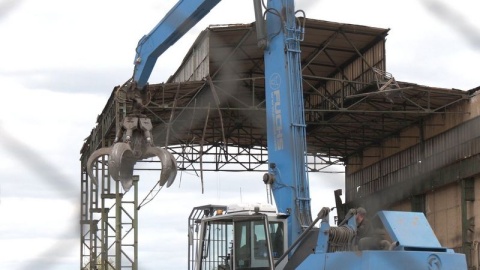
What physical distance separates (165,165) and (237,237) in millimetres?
3095

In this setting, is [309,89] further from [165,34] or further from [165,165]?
→ [165,165]

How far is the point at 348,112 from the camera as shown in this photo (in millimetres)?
34562

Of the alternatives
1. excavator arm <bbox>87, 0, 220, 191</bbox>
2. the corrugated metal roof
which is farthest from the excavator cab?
the corrugated metal roof

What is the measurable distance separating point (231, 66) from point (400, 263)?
22.2m

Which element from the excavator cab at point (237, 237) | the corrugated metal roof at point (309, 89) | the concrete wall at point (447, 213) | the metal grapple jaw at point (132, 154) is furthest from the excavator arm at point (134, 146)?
the concrete wall at point (447, 213)

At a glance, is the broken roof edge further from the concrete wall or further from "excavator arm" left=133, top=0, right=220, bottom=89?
"excavator arm" left=133, top=0, right=220, bottom=89

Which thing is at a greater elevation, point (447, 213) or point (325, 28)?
point (325, 28)

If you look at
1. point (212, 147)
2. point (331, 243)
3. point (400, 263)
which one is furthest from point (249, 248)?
point (212, 147)

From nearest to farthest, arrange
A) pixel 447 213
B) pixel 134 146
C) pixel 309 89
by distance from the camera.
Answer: pixel 134 146 → pixel 447 213 → pixel 309 89

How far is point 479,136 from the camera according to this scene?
32.7 metres

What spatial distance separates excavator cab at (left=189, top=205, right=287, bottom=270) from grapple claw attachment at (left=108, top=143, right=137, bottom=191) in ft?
9.47

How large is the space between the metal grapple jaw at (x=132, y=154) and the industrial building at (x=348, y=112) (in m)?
16.3

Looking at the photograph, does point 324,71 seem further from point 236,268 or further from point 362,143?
point 236,268

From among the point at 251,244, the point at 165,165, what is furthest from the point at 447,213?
the point at 165,165
